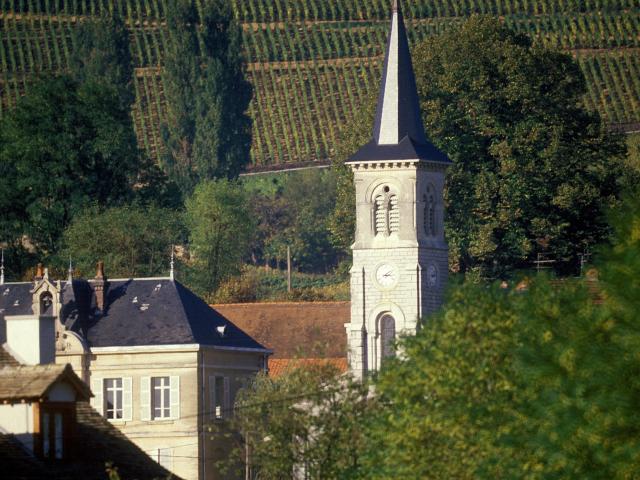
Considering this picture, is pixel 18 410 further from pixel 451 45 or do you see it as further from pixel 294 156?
pixel 294 156

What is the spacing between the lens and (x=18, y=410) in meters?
53.2

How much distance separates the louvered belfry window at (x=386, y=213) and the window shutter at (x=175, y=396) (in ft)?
43.5

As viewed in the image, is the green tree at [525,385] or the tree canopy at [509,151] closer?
the green tree at [525,385]

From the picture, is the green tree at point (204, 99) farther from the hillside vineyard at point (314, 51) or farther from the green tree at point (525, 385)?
the green tree at point (525, 385)

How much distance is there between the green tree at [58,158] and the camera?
364ft

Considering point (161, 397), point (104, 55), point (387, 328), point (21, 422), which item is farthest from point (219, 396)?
point (104, 55)

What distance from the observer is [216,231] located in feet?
401

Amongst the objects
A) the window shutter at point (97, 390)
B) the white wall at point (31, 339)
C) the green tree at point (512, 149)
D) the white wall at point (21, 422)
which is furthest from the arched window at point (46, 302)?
the white wall at point (21, 422)

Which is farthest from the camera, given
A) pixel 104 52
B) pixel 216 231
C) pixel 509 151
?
pixel 104 52

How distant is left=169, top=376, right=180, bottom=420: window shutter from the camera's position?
281ft

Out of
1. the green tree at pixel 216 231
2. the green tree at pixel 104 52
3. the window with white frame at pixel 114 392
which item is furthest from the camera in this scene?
the green tree at pixel 104 52

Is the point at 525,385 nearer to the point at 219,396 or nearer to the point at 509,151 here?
the point at 219,396

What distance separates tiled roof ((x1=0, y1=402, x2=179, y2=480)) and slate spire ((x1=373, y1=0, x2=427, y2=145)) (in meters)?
40.0

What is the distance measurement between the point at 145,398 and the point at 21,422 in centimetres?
3248
